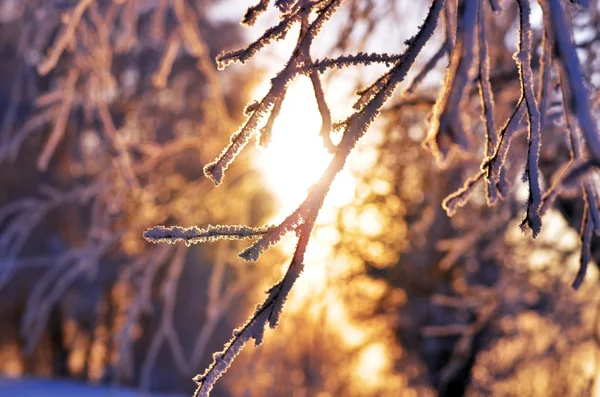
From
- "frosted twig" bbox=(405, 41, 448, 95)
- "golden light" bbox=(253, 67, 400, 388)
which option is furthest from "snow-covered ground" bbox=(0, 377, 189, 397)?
"frosted twig" bbox=(405, 41, 448, 95)

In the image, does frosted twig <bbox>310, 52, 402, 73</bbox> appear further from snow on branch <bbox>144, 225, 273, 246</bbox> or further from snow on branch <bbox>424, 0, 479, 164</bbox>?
snow on branch <bbox>144, 225, 273, 246</bbox>

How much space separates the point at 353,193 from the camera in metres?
3.80

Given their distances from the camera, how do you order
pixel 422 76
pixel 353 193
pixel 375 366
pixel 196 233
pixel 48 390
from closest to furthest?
pixel 196 233, pixel 422 76, pixel 353 193, pixel 48 390, pixel 375 366

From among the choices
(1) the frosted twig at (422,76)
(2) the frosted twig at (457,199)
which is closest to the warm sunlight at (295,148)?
(1) the frosted twig at (422,76)

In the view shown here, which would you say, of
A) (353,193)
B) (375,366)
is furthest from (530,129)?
(375,366)

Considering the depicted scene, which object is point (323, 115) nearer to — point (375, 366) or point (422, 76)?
point (422, 76)

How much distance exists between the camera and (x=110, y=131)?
A: 6.77 ft

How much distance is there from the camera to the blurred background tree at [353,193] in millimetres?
1011

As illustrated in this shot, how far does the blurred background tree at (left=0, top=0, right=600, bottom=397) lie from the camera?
1011 mm

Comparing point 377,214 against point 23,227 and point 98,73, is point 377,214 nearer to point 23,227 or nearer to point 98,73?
point 23,227

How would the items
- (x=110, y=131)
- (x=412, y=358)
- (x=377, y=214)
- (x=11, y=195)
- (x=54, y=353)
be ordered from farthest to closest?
(x=54, y=353) → (x=11, y=195) → (x=412, y=358) → (x=377, y=214) → (x=110, y=131)

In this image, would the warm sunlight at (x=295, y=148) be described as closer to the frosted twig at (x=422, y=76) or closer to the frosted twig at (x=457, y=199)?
the frosted twig at (x=422, y=76)

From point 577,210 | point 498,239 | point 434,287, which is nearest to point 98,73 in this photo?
point 498,239

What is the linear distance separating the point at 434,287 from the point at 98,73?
495 centimetres
